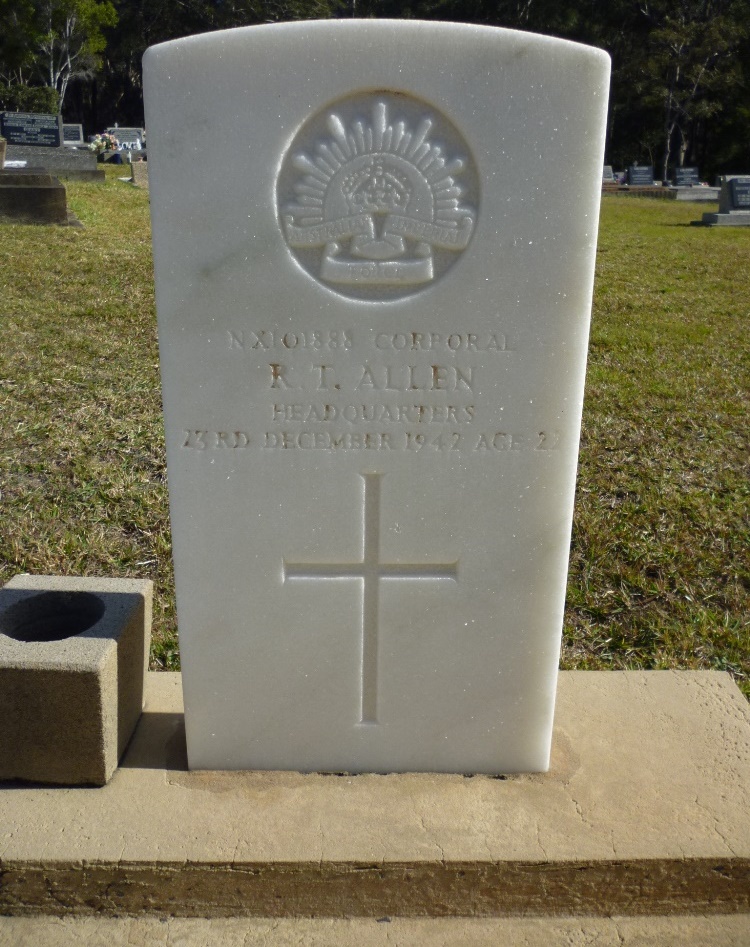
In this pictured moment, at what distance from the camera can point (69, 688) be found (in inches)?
82.0

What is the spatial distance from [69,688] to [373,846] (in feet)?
2.56

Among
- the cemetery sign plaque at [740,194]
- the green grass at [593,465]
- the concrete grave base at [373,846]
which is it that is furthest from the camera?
the cemetery sign plaque at [740,194]

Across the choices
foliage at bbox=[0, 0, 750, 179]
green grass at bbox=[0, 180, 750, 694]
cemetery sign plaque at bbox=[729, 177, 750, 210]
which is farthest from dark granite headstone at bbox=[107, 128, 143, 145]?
→ green grass at bbox=[0, 180, 750, 694]

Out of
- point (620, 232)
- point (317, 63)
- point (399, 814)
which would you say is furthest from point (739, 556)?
point (620, 232)

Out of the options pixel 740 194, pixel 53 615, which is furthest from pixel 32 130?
pixel 53 615

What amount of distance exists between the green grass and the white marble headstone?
3.29 ft

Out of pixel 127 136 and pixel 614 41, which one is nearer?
pixel 127 136

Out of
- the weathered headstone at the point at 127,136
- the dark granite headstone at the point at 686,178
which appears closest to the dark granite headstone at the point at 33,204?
the dark granite headstone at the point at 686,178

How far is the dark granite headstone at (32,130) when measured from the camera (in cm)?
1709

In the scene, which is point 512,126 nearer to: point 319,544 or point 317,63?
point 317,63

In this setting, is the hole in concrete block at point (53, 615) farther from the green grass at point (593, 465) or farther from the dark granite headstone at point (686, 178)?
the dark granite headstone at point (686, 178)

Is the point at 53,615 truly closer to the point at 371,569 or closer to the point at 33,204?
the point at 371,569

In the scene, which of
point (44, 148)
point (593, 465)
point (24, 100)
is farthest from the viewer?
point (24, 100)

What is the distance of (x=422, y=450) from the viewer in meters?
2.03
